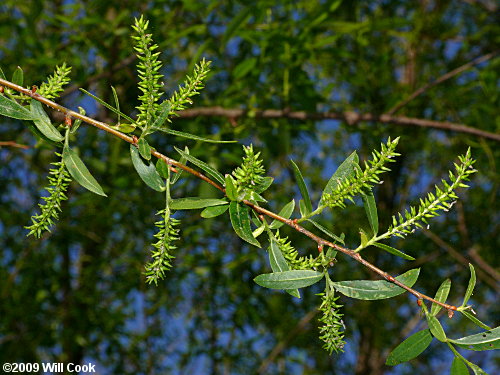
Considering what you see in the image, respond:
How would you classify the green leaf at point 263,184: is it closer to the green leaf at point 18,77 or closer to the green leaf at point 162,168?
the green leaf at point 162,168

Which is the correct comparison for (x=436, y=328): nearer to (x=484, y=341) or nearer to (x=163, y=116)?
(x=484, y=341)

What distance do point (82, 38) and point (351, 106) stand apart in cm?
63

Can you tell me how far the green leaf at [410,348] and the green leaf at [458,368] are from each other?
2cm

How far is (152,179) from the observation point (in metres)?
0.40

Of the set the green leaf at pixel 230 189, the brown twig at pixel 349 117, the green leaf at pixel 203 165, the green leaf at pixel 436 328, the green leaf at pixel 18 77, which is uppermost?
the brown twig at pixel 349 117

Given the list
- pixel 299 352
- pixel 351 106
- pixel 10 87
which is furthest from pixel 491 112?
pixel 299 352

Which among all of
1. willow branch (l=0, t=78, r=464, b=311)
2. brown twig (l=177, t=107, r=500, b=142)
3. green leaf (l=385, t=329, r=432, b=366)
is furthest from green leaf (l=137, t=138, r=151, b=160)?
brown twig (l=177, t=107, r=500, b=142)

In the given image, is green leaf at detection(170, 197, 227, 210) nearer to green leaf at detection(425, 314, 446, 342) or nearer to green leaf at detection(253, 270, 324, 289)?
green leaf at detection(253, 270, 324, 289)

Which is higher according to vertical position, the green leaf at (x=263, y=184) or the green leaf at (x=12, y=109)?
the green leaf at (x=12, y=109)

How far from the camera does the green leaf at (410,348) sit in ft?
1.29

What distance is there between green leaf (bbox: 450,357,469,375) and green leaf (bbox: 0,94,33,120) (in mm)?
330

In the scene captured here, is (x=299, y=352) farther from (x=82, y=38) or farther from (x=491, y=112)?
(x=82, y=38)

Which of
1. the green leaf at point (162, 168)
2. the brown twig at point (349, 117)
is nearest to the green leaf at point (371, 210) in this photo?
the green leaf at point (162, 168)

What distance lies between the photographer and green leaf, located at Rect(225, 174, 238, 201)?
1.19ft
